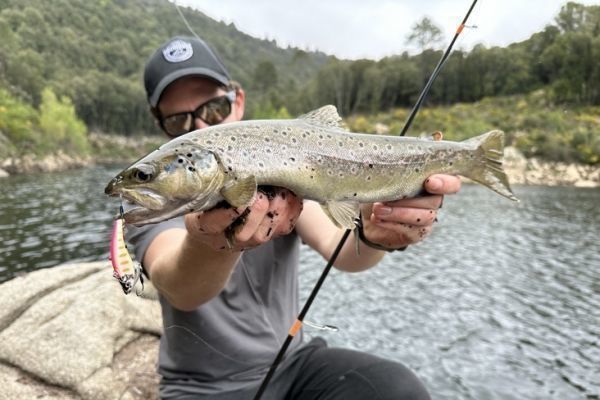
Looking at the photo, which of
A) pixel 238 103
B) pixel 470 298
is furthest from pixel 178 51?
pixel 470 298

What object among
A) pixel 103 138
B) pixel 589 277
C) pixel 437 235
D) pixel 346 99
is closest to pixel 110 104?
pixel 103 138

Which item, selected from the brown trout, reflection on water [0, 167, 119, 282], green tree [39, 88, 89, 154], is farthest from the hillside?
reflection on water [0, 167, 119, 282]

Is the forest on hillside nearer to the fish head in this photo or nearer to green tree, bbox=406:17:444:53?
green tree, bbox=406:17:444:53

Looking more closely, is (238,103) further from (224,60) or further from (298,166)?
(224,60)

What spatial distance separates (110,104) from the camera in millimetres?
105938

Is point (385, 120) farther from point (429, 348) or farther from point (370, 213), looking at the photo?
point (370, 213)

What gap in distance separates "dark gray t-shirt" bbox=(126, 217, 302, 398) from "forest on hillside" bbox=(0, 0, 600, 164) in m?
4.04

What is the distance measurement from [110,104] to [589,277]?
357 feet

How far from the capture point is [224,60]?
174 ft

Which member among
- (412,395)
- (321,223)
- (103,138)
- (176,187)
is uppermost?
(176,187)

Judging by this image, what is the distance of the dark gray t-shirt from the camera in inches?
122

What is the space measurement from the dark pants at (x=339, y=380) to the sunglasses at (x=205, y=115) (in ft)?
6.54

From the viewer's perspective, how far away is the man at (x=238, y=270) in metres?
2.34

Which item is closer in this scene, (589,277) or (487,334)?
(487,334)
